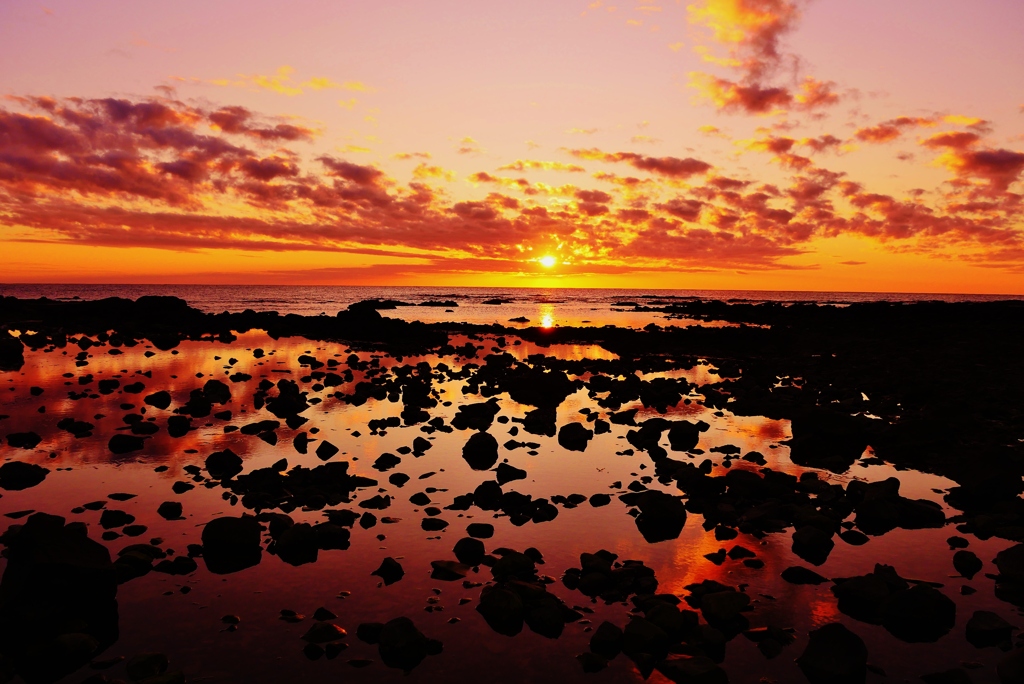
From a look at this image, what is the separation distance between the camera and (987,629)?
7.09 m

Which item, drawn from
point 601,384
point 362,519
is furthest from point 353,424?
point 601,384

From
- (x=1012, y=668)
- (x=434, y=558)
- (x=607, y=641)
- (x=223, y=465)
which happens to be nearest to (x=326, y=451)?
(x=223, y=465)

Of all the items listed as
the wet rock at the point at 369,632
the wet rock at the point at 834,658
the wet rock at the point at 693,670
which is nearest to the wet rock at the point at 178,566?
the wet rock at the point at 369,632

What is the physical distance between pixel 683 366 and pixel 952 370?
12.2 meters

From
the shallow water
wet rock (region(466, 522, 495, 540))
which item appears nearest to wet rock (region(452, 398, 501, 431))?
the shallow water

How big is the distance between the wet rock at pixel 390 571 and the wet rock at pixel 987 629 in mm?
7053

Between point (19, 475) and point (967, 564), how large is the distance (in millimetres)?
16917

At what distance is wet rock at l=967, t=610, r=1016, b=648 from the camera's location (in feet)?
22.8

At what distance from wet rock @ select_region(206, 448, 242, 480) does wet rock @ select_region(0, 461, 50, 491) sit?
3106 millimetres

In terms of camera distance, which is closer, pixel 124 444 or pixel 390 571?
pixel 390 571

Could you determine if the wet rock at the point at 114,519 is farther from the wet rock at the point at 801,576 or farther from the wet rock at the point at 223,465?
the wet rock at the point at 801,576

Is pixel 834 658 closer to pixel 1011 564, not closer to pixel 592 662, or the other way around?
pixel 592 662

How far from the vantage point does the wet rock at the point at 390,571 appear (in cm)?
823

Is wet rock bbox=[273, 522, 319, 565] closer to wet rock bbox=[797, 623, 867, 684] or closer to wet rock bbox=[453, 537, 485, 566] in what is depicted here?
wet rock bbox=[453, 537, 485, 566]
